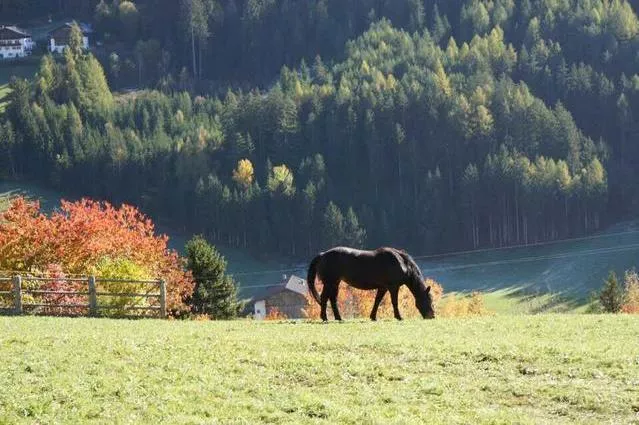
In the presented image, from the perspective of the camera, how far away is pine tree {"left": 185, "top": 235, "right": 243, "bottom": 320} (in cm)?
6675

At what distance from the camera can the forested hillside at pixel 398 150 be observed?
146 metres

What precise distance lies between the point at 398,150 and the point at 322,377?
493 feet

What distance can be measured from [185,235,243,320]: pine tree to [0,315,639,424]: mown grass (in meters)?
42.0

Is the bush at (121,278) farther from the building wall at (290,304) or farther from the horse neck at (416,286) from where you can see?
the building wall at (290,304)

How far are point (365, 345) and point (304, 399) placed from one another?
18.4 ft

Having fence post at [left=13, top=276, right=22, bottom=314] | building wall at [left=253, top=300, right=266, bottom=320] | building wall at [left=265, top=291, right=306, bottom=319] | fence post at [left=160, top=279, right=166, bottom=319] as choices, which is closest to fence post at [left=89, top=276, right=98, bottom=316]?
fence post at [left=160, top=279, right=166, bottom=319]

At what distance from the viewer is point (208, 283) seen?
219 feet

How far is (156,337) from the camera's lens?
23312 millimetres

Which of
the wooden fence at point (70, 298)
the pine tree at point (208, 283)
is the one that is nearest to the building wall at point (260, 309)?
the pine tree at point (208, 283)

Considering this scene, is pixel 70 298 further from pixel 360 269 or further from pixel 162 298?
pixel 360 269

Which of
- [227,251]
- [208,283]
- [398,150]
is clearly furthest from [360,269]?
[398,150]

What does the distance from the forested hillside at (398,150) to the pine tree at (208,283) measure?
7280 cm

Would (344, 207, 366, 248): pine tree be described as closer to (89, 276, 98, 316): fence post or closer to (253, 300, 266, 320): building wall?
(253, 300, 266, 320): building wall

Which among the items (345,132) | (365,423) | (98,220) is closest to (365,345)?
(365,423)
